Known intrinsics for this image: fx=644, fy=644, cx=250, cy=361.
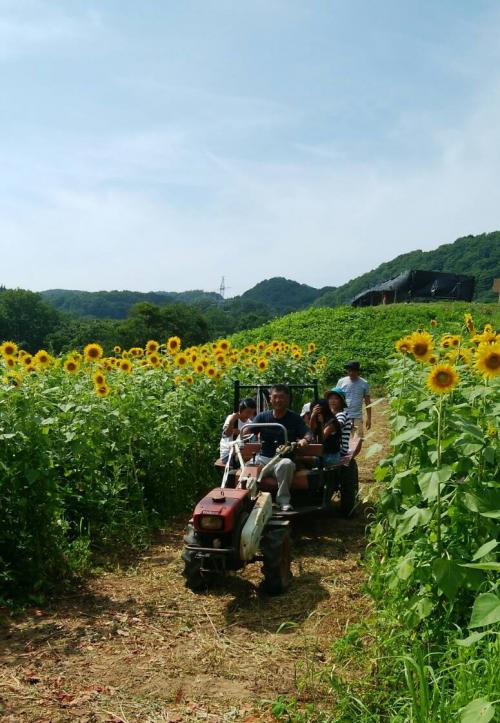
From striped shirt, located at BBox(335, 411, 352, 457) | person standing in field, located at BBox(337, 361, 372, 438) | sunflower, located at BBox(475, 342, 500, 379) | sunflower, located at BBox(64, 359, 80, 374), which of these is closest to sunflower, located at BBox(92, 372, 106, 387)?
sunflower, located at BBox(64, 359, 80, 374)

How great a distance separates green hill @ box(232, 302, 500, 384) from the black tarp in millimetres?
3746

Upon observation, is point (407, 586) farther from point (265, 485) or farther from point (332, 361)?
point (332, 361)

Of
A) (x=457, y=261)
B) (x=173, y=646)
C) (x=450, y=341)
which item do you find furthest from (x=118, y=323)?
(x=173, y=646)

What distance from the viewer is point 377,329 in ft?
88.0

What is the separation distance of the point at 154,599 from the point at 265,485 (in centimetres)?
145

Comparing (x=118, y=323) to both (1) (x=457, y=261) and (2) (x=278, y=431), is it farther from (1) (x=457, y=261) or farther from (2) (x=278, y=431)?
(2) (x=278, y=431)

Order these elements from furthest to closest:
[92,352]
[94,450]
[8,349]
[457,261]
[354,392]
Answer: [457,261] < [354,392] < [92,352] < [8,349] < [94,450]

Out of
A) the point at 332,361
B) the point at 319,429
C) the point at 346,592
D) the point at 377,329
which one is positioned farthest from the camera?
the point at 377,329

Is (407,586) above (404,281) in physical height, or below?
below

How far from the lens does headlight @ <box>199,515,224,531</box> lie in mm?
4449

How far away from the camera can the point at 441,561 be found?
9.97 ft

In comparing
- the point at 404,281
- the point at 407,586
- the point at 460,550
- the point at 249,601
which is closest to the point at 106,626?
the point at 249,601

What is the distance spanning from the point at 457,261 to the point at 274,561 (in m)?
82.5

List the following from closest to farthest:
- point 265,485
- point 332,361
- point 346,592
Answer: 1. point 346,592
2. point 265,485
3. point 332,361
